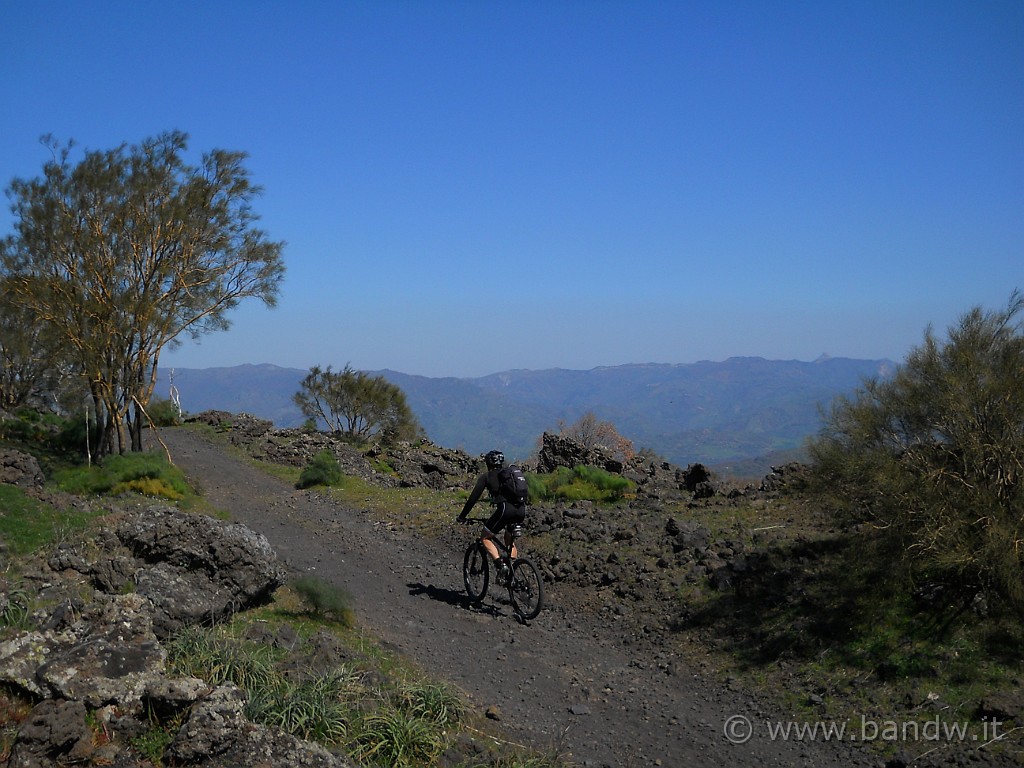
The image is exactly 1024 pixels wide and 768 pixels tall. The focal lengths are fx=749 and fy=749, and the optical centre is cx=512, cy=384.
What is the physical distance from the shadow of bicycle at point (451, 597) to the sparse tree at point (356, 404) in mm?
23438

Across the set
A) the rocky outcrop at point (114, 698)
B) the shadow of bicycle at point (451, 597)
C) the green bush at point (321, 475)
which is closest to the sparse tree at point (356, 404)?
the green bush at point (321, 475)

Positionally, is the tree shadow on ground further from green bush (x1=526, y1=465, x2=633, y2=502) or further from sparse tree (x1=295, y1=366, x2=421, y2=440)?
sparse tree (x1=295, y1=366, x2=421, y2=440)

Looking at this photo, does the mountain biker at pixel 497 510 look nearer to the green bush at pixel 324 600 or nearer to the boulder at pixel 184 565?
the green bush at pixel 324 600

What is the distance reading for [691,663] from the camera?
820cm

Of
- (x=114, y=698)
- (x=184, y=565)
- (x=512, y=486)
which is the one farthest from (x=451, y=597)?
(x=114, y=698)

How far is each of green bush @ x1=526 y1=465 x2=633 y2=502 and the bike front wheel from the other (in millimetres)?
5756

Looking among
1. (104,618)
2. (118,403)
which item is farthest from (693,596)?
(118,403)

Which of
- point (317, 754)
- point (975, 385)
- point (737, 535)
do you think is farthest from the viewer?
point (737, 535)

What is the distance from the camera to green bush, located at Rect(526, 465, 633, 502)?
1553cm

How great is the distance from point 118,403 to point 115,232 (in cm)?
449

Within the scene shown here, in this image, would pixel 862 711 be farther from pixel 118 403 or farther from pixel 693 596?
pixel 118 403

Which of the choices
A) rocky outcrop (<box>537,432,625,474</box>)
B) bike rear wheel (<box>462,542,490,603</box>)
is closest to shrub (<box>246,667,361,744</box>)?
bike rear wheel (<box>462,542,490,603</box>)

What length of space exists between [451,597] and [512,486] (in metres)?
2.21

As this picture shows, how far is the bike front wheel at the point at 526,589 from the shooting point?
933 cm
